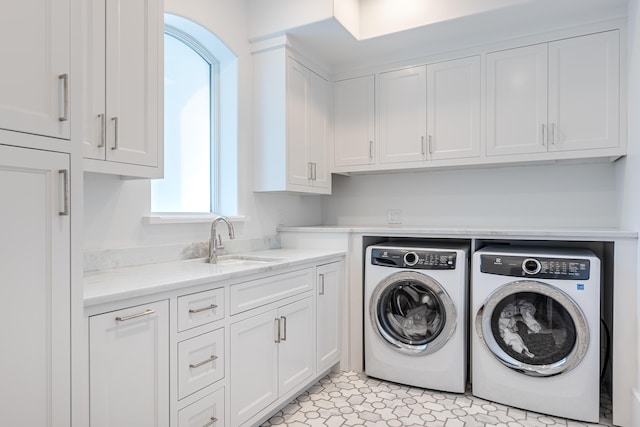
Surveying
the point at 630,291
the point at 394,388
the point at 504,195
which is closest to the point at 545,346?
the point at 630,291

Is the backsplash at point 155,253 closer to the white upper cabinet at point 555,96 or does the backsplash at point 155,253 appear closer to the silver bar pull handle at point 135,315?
the silver bar pull handle at point 135,315

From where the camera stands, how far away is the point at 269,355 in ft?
7.05

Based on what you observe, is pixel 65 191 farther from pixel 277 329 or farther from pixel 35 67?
pixel 277 329

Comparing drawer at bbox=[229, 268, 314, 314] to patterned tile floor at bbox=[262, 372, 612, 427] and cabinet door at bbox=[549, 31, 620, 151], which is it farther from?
cabinet door at bbox=[549, 31, 620, 151]

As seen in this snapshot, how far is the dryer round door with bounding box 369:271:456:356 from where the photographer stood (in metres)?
2.58

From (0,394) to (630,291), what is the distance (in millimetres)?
2696

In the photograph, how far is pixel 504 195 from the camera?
3160 millimetres

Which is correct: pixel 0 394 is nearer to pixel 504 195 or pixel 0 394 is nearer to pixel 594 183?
pixel 504 195

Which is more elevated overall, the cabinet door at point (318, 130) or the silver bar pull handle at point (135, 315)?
the cabinet door at point (318, 130)

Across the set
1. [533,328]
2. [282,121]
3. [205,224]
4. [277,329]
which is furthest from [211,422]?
[282,121]

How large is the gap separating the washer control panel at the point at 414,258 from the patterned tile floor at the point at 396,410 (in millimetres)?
783

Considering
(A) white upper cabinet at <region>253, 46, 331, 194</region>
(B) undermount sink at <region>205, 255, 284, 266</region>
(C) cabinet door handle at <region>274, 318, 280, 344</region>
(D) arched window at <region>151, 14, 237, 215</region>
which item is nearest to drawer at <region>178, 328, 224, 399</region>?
(C) cabinet door handle at <region>274, 318, 280, 344</region>

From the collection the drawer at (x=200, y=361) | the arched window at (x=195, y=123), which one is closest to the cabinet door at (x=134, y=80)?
the arched window at (x=195, y=123)

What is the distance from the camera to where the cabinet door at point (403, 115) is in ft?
10.3
